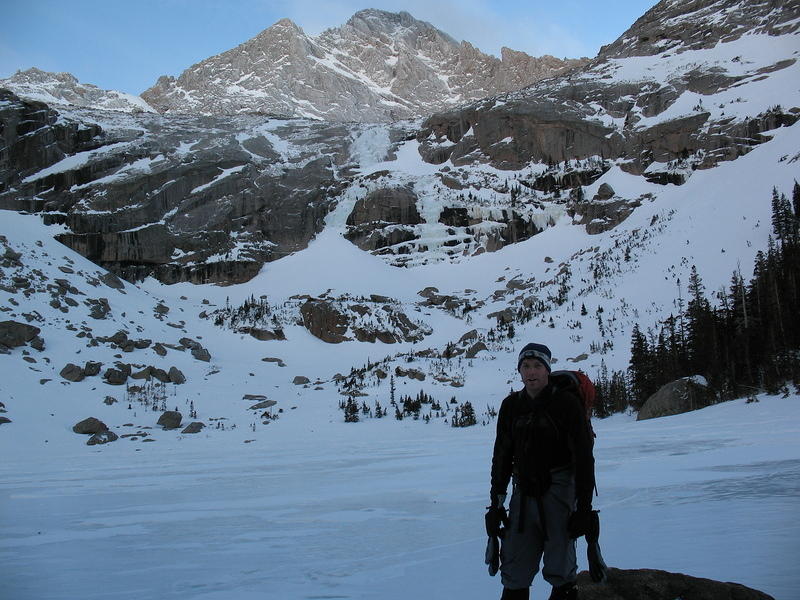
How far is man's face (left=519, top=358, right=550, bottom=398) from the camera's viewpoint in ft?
11.6

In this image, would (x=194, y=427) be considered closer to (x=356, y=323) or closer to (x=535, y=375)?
(x=535, y=375)

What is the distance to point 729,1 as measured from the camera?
10369 cm

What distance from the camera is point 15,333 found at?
2416 centimetres

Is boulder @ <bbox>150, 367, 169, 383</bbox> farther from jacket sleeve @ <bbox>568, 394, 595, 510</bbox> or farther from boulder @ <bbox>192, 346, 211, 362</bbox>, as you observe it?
jacket sleeve @ <bbox>568, 394, 595, 510</bbox>

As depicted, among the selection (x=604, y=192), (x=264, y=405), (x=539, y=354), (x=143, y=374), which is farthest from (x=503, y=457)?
(x=604, y=192)

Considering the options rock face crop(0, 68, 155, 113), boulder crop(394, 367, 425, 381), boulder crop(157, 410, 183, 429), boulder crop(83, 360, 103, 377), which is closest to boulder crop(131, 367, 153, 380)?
boulder crop(83, 360, 103, 377)

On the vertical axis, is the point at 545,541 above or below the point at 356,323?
below

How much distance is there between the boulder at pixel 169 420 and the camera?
2084 cm

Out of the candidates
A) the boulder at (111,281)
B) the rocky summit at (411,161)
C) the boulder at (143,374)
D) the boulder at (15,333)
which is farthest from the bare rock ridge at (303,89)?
the boulder at (143,374)

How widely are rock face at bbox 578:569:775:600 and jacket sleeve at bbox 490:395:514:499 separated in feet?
2.77

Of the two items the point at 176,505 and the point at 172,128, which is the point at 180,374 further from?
the point at 172,128

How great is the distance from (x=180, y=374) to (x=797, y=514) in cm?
2695

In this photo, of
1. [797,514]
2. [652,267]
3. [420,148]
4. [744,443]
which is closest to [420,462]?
[744,443]

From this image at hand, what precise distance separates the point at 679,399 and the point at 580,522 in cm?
1913
